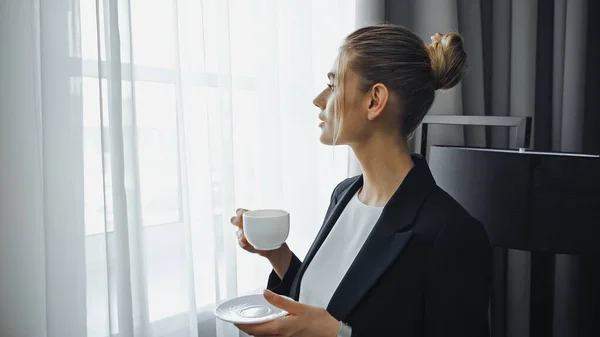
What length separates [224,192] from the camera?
4.27 feet

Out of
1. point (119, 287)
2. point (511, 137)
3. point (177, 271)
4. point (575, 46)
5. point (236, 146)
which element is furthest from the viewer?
point (511, 137)

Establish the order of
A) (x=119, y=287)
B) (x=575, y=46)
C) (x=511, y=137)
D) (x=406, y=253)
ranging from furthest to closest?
(x=511, y=137)
(x=575, y=46)
(x=119, y=287)
(x=406, y=253)

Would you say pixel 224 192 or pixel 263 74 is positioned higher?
pixel 263 74

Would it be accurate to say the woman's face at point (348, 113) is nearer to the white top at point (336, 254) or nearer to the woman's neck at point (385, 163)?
the woman's neck at point (385, 163)

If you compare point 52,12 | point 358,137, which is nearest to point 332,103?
point 358,137

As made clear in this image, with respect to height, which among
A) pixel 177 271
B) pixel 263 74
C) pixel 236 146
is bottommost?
pixel 177 271

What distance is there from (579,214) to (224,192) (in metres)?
Result: 0.86

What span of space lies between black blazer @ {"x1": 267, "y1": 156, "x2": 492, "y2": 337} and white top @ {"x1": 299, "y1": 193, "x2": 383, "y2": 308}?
0.23ft

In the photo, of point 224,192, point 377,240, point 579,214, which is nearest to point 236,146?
point 224,192

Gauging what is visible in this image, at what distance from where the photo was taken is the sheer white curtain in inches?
37.9

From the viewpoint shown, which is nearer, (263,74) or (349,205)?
(349,205)

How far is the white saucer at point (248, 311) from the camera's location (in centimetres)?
77

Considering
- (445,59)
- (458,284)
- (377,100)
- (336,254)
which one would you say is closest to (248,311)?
(336,254)

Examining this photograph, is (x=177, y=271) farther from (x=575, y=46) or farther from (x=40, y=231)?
(x=575, y=46)
